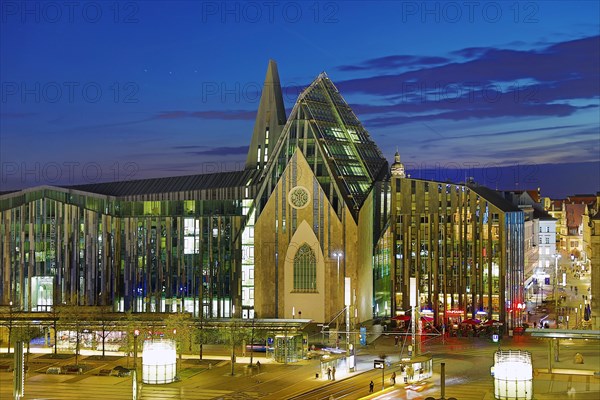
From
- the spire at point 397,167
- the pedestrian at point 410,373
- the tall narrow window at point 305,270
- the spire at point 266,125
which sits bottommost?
the pedestrian at point 410,373

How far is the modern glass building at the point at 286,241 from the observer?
101750mm

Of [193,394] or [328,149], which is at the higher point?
[328,149]

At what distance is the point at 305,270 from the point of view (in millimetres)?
101875

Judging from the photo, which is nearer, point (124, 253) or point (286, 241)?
point (286, 241)

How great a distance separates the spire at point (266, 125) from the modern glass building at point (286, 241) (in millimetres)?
13842

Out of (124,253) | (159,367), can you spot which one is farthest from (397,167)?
(159,367)

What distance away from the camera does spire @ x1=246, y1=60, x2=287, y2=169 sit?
12825 cm

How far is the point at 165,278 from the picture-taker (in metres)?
109

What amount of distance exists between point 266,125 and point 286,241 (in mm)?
29820

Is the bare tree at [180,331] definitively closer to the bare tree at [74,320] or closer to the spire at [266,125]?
the bare tree at [74,320]

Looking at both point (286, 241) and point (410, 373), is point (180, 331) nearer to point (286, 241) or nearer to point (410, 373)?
point (410, 373)

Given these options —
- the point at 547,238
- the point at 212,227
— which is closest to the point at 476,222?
the point at 212,227

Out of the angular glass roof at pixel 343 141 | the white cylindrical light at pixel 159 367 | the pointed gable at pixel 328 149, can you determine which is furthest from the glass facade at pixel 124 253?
the white cylindrical light at pixel 159 367

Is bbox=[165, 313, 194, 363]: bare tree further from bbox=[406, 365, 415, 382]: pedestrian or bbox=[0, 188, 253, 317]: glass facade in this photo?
bbox=[0, 188, 253, 317]: glass facade
